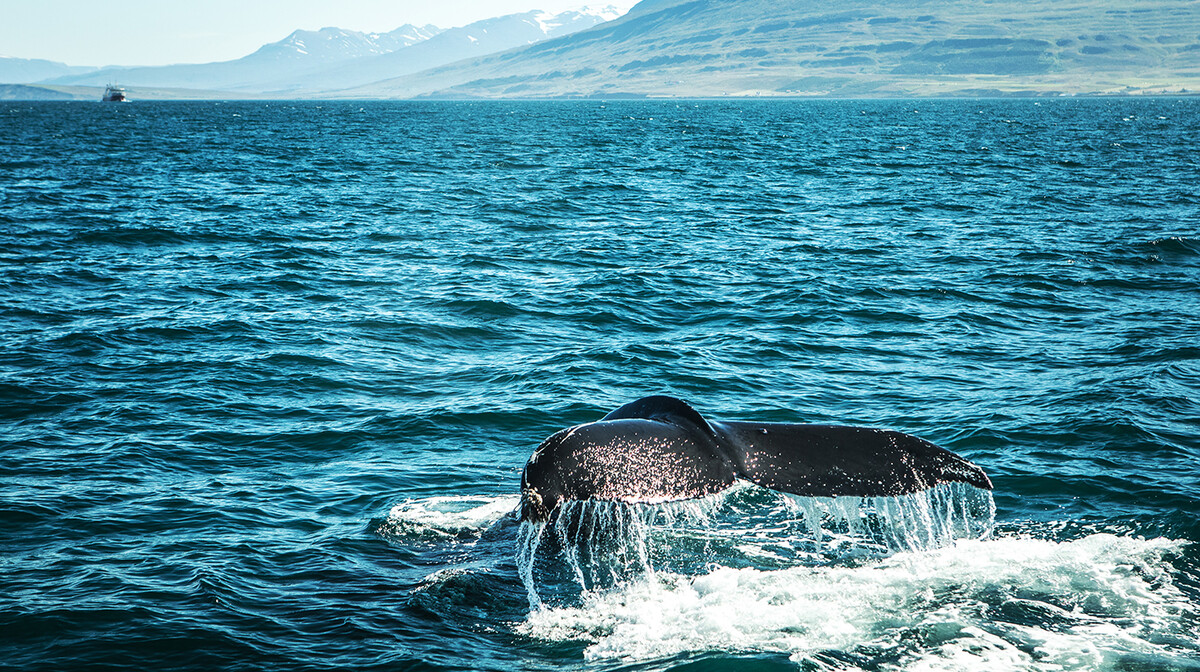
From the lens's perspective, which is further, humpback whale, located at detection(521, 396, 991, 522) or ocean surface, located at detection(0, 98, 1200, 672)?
ocean surface, located at detection(0, 98, 1200, 672)

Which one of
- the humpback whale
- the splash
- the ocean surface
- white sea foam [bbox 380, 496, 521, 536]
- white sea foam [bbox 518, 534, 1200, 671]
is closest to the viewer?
the humpback whale

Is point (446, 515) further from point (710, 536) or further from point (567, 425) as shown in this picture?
point (567, 425)

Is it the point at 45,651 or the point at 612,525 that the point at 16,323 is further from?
the point at 612,525

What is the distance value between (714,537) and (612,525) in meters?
1.23

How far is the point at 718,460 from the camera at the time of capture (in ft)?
15.1

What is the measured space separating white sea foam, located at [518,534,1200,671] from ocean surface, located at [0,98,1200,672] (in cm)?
3

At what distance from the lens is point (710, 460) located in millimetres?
4570

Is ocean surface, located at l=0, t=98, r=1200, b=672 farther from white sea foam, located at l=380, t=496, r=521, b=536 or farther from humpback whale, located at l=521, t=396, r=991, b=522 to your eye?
humpback whale, located at l=521, t=396, r=991, b=522

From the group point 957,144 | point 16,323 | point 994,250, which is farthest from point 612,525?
point 957,144

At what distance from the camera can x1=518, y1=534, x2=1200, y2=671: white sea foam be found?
5641mm

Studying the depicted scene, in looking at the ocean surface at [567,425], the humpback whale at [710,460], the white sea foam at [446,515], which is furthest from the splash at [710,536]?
the white sea foam at [446,515]

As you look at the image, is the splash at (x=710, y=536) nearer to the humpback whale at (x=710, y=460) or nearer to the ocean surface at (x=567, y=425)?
the ocean surface at (x=567, y=425)

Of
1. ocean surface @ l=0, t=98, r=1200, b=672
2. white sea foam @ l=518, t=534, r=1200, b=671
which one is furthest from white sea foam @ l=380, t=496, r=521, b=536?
white sea foam @ l=518, t=534, r=1200, b=671

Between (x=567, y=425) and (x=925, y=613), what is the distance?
17.0 ft
